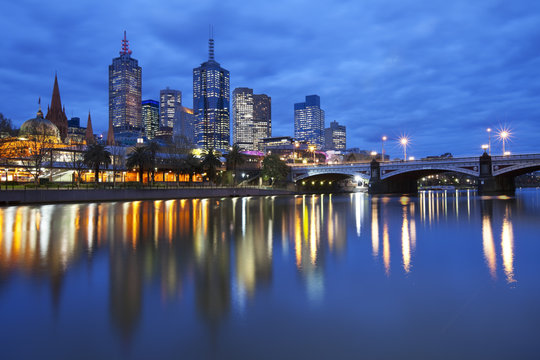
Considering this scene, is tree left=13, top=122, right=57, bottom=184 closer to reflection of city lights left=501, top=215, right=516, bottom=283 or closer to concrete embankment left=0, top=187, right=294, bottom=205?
concrete embankment left=0, top=187, right=294, bottom=205

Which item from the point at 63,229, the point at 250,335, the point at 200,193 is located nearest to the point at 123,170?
the point at 200,193

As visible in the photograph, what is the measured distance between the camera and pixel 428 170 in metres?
87.4

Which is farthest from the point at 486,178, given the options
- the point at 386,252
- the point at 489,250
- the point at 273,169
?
the point at 386,252

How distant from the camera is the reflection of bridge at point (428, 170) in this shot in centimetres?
7474

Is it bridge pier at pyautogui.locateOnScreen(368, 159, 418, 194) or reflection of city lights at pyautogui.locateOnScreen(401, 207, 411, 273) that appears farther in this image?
bridge pier at pyautogui.locateOnScreen(368, 159, 418, 194)

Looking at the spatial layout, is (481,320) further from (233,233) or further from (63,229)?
(63,229)

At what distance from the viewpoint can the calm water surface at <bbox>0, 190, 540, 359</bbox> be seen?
5.55 metres

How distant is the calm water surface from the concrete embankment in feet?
122

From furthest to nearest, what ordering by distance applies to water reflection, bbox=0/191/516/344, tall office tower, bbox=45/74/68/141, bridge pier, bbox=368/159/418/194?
tall office tower, bbox=45/74/68/141 < bridge pier, bbox=368/159/418/194 < water reflection, bbox=0/191/516/344

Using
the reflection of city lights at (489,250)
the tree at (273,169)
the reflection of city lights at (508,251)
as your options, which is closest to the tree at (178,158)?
the tree at (273,169)

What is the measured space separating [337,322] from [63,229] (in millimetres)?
17981

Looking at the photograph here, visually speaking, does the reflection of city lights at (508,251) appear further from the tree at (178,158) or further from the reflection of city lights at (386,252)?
the tree at (178,158)

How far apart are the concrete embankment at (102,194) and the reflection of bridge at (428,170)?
33709 mm

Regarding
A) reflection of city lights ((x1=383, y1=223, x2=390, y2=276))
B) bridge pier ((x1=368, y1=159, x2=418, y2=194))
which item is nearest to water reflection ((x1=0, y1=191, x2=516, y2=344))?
reflection of city lights ((x1=383, y1=223, x2=390, y2=276))
